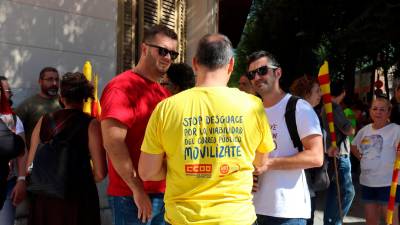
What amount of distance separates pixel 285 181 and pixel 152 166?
3.31ft

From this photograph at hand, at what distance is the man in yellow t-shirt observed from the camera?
237 cm

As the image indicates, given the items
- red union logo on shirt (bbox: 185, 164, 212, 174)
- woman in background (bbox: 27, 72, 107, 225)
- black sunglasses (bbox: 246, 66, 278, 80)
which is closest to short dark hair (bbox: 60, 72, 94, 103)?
woman in background (bbox: 27, 72, 107, 225)

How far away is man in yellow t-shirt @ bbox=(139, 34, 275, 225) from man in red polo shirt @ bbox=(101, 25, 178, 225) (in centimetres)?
37

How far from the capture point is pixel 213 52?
2.46 metres

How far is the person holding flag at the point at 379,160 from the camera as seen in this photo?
17.9 ft

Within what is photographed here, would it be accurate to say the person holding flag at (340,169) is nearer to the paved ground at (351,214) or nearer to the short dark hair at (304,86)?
the short dark hair at (304,86)

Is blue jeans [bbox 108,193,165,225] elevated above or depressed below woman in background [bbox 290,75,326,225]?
below

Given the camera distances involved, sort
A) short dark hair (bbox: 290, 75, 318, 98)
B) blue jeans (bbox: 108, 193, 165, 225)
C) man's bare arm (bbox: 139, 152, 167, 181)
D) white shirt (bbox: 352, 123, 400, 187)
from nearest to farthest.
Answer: man's bare arm (bbox: 139, 152, 167, 181), blue jeans (bbox: 108, 193, 165, 225), short dark hair (bbox: 290, 75, 318, 98), white shirt (bbox: 352, 123, 400, 187)

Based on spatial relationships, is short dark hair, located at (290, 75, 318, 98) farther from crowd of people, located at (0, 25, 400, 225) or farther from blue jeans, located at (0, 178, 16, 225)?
blue jeans, located at (0, 178, 16, 225)

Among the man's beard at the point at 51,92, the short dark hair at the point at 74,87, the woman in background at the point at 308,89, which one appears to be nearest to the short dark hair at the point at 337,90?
the woman in background at the point at 308,89

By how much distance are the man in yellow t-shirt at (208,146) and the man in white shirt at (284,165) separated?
637mm

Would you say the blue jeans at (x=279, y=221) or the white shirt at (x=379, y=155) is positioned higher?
the white shirt at (x=379, y=155)

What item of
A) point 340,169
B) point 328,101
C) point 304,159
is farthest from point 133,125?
point 340,169

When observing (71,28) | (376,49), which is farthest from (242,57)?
(71,28)
